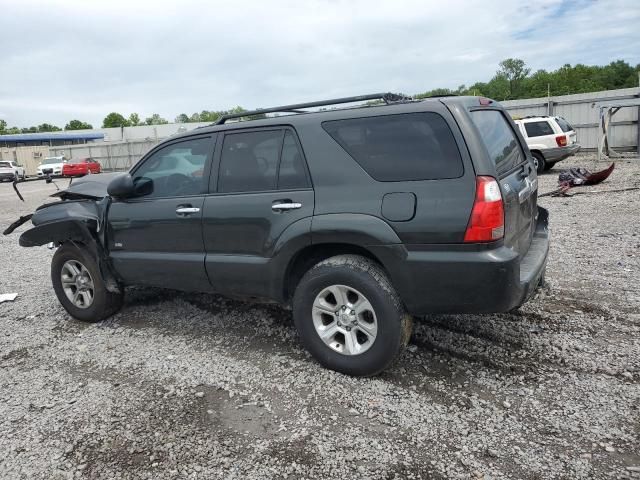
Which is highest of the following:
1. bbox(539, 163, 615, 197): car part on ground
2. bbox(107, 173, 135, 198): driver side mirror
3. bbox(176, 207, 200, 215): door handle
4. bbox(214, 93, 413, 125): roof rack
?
bbox(214, 93, 413, 125): roof rack

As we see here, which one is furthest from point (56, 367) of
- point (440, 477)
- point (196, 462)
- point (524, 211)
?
point (524, 211)

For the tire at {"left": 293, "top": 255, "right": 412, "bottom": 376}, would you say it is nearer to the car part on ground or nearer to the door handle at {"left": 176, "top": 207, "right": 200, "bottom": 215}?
the door handle at {"left": 176, "top": 207, "right": 200, "bottom": 215}

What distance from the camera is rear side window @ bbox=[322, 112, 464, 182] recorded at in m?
3.09

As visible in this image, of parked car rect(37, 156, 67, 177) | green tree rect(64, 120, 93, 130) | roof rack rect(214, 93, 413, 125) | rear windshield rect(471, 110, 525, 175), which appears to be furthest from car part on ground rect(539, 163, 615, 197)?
green tree rect(64, 120, 93, 130)

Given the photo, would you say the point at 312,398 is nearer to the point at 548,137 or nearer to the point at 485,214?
the point at 485,214

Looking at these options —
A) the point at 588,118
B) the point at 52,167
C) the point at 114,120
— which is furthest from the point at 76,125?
the point at 588,118

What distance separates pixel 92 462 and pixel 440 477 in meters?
1.83

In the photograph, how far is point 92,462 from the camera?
276 centimetres

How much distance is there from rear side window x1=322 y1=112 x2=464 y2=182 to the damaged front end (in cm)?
246

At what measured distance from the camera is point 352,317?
3.38 m

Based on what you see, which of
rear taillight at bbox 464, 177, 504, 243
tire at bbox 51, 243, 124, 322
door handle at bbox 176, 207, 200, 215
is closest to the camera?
rear taillight at bbox 464, 177, 504, 243

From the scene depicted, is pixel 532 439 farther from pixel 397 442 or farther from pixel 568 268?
pixel 568 268

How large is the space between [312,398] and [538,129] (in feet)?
50.0

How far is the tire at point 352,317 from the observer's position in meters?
3.22
